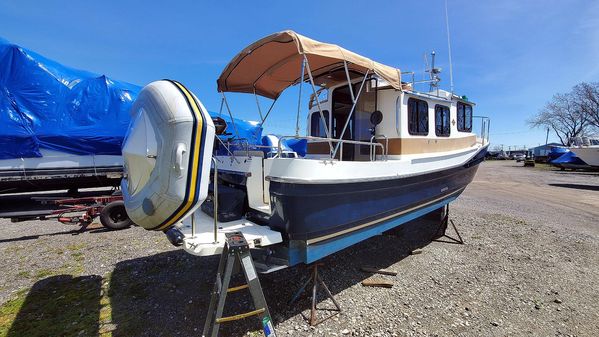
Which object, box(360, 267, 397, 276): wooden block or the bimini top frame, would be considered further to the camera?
box(360, 267, 397, 276): wooden block

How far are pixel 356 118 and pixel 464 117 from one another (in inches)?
115

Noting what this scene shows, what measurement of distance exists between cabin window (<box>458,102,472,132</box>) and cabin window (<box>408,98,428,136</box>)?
1771mm

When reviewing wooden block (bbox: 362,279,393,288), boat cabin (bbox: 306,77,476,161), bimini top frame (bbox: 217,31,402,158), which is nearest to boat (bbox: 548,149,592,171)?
boat cabin (bbox: 306,77,476,161)

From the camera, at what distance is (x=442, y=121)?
227 inches

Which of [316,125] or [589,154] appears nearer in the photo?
[316,125]

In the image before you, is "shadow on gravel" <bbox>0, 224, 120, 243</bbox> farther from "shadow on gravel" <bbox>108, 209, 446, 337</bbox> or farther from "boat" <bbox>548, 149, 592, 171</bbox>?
"boat" <bbox>548, 149, 592, 171</bbox>

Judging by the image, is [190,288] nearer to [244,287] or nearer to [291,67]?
[244,287]

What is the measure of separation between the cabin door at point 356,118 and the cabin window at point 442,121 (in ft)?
4.25

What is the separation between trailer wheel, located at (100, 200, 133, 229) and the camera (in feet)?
20.6

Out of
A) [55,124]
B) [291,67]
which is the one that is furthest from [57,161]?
[291,67]

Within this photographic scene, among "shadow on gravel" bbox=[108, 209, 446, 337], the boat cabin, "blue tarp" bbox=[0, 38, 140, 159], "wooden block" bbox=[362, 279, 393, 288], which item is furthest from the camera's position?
"blue tarp" bbox=[0, 38, 140, 159]

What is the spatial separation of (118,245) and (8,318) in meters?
2.27

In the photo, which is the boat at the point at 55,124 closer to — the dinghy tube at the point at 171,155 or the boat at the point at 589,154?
the dinghy tube at the point at 171,155

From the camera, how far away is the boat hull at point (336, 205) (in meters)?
2.92
